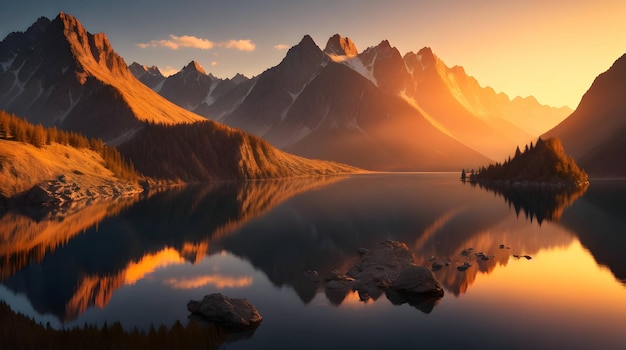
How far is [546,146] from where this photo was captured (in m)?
174

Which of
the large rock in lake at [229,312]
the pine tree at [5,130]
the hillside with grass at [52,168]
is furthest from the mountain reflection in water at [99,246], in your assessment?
the pine tree at [5,130]

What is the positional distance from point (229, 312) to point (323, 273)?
47.2ft

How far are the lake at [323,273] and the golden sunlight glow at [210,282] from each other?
0.60 ft

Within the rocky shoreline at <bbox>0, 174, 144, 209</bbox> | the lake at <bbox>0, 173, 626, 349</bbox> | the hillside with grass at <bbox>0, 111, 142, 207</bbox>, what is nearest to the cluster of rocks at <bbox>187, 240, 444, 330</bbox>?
the lake at <bbox>0, 173, 626, 349</bbox>

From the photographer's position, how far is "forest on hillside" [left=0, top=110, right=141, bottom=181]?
114250 millimetres

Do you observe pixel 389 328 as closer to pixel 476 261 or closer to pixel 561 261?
pixel 476 261

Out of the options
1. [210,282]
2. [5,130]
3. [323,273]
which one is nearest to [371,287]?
[323,273]

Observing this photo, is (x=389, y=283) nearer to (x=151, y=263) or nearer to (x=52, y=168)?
(x=151, y=263)

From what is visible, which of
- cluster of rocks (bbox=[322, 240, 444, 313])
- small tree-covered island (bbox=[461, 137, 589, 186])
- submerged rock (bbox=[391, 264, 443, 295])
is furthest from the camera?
small tree-covered island (bbox=[461, 137, 589, 186])

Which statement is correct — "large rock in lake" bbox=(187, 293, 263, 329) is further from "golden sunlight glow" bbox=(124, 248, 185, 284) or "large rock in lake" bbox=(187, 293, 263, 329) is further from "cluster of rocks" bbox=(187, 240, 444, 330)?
"golden sunlight glow" bbox=(124, 248, 185, 284)

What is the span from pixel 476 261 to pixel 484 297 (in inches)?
484

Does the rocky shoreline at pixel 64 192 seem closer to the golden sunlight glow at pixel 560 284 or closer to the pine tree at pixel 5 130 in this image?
the pine tree at pixel 5 130

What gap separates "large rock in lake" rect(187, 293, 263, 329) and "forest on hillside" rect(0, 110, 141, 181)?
115 metres

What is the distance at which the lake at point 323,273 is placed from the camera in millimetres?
26562
